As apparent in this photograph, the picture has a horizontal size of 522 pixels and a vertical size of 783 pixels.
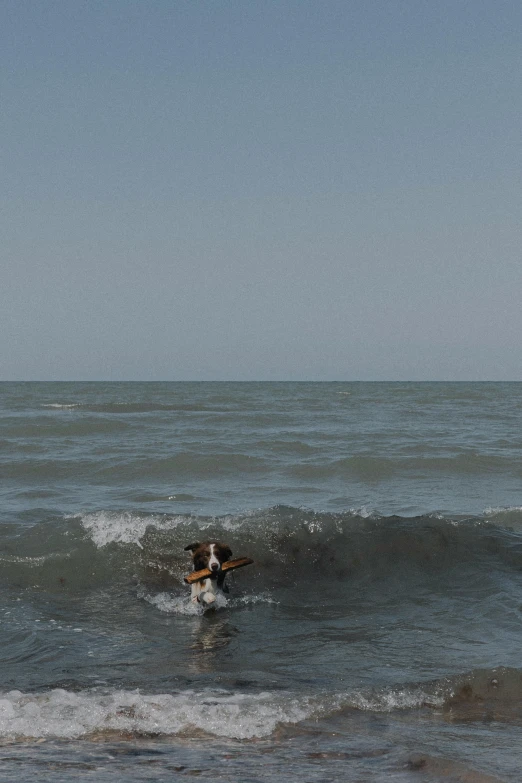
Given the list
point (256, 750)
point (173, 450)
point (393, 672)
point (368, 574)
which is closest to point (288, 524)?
point (368, 574)

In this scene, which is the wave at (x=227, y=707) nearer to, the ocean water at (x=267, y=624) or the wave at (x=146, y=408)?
the ocean water at (x=267, y=624)

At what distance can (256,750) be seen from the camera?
4668mm

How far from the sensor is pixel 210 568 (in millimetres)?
8234

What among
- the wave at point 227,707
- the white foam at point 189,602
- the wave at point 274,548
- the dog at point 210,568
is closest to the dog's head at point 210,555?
the dog at point 210,568

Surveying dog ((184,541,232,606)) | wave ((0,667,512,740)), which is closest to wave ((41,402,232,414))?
dog ((184,541,232,606))

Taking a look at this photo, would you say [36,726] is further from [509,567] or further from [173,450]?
[173,450]

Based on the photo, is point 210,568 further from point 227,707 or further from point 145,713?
point 145,713

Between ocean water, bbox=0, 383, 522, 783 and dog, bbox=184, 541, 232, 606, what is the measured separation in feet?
0.50

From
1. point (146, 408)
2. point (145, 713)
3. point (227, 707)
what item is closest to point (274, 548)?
point (227, 707)

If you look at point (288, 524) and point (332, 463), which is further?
point (332, 463)

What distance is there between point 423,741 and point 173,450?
15.4 metres

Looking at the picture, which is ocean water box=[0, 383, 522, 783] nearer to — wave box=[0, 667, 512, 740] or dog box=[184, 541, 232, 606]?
wave box=[0, 667, 512, 740]

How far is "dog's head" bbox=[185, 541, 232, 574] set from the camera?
8.30 meters

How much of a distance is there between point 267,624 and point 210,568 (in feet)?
2.90
